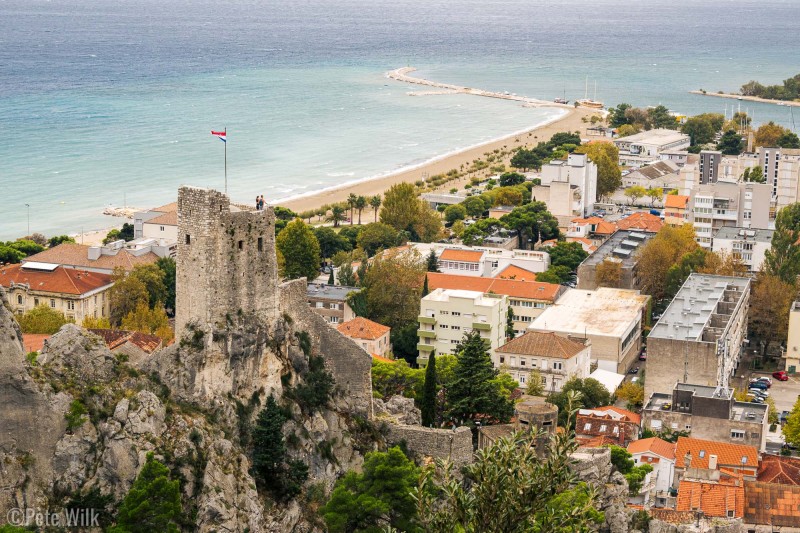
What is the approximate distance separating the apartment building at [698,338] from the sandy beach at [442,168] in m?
36.6

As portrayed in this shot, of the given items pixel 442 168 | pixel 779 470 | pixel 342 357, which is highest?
pixel 342 357

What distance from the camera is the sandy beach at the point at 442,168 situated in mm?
107812

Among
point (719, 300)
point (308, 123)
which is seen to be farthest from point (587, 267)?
point (308, 123)

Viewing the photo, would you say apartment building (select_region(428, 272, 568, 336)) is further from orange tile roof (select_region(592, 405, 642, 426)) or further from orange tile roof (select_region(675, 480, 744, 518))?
orange tile roof (select_region(675, 480, 744, 518))

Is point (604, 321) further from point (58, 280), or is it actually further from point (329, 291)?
point (58, 280)

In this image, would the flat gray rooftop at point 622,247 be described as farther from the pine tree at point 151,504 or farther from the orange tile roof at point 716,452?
the pine tree at point 151,504

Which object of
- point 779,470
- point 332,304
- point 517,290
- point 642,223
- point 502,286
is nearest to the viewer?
point 779,470

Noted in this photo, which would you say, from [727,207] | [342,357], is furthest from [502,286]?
[342,357]

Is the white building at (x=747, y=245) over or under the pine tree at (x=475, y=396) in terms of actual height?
under

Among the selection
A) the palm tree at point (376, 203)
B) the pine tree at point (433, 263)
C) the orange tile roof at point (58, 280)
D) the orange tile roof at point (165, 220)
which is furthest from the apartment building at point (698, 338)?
the palm tree at point (376, 203)

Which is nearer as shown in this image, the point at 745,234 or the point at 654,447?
the point at 654,447

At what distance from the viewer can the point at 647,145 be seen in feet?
428

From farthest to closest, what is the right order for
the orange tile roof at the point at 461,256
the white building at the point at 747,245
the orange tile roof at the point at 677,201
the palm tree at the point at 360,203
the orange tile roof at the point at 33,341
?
the palm tree at the point at 360,203 → the orange tile roof at the point at 677,201 → the white building at the point at 747,245 → the orange tile roof at the point at 461,256 → the orange tile roof at the point at 33,341

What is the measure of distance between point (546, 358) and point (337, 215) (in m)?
39.2
